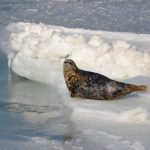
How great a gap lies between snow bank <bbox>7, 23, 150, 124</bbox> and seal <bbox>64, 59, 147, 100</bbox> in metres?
0.10

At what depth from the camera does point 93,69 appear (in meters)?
6.73

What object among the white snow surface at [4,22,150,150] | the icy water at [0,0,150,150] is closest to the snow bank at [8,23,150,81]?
the white snow surface at [4,22,150,150]

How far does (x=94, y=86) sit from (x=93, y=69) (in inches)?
35.4

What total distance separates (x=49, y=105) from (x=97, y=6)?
22.7 ft

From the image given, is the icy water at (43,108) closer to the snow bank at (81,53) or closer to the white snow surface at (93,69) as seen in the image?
the white snow surface at (93,69)

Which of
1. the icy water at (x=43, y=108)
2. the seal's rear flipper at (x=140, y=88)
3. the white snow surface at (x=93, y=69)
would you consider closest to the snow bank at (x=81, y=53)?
the white snow surface at (x=93, y=69)

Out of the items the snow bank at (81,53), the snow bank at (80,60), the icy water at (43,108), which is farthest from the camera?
the snow bank at (81,53)

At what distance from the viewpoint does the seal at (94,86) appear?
227 inches

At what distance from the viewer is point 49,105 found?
576 centimetres

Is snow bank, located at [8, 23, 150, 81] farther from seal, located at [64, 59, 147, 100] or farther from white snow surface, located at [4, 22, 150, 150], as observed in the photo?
seal, located at [64, 59, 147, 100]

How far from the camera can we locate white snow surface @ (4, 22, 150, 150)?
4.70 meters

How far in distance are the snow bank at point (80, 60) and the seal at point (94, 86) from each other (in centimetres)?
10

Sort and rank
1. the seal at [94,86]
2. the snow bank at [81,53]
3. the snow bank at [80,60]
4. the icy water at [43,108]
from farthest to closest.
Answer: the snow bank at [81,53] → the seal at [94,86] → the snow bank at [80,60] → the icy water at [43,108]

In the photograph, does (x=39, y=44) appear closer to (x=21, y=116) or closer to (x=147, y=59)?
(x=147, y=59)
